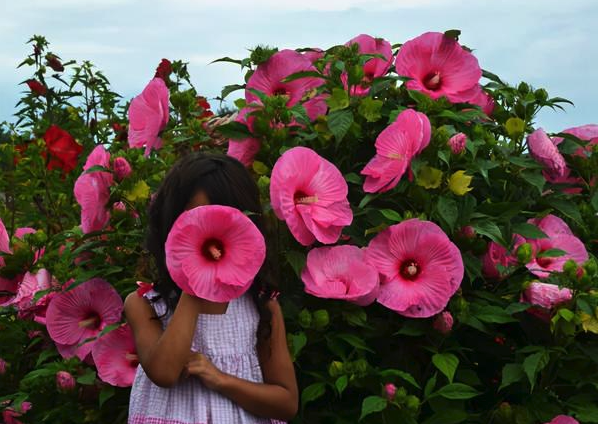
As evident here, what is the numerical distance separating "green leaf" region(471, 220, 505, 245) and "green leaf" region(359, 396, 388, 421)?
38 centimetres

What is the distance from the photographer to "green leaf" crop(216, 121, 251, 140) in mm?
1870

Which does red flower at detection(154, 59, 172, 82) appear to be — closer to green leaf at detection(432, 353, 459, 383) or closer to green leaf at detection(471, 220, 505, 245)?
green leaf at detection(471, 220, 505, 245)

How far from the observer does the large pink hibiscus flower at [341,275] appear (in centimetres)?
168

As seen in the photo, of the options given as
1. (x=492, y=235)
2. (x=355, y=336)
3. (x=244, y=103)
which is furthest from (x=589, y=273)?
(x=244, y=103)

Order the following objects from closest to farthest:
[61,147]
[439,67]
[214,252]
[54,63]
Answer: [214,252], [439,67], [61,147], [54,63]

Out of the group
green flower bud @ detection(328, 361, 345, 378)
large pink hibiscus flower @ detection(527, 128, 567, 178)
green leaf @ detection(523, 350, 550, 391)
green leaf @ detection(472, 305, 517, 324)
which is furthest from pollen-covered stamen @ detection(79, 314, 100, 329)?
large pink hibiscus flower @ detection(527, 128, 567, 178)

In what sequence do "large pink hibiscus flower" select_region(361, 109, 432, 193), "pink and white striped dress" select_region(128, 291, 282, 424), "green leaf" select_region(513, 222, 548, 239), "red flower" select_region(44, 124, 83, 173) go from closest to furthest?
"pink and white striped dress" select_region(128, 291, 282, 424)
"large pink hibiscus flower" select_region(361, 109, 432, 193)
"green leaf" select_region(513, 222, 548, 239)
"red flower" select_region(44, 124, 83, 173)

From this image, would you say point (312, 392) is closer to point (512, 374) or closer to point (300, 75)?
point (512, 374)

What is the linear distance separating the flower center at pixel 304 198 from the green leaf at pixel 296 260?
0.10 meters

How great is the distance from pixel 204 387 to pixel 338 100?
670mm

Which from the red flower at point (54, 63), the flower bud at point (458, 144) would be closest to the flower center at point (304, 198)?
the flower bud at point (458, 144)

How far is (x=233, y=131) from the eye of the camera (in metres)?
1.88

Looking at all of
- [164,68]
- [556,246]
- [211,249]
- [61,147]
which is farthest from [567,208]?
[61,147]

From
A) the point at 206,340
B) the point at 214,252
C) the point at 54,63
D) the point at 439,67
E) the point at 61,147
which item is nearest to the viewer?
the point at 214,252
